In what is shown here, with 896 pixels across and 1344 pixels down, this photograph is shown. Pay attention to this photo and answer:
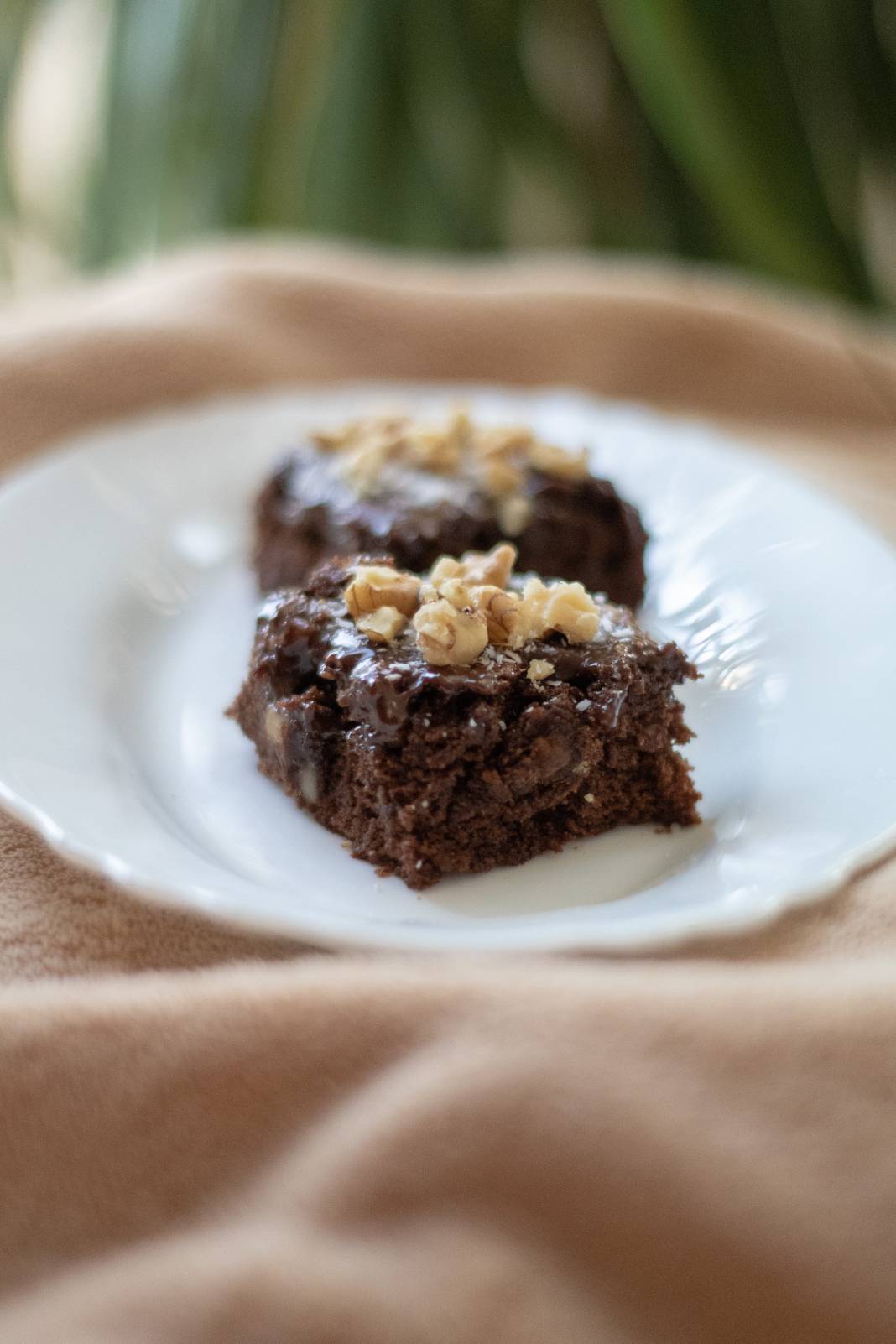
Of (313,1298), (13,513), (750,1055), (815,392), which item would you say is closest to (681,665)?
(750,1055)

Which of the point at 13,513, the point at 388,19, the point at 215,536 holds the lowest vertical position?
the point at 215,536

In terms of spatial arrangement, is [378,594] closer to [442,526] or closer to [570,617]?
[570,617]

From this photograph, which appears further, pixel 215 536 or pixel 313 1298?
pixel 215 536

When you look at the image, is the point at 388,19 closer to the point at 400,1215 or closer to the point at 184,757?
the point at 184,757

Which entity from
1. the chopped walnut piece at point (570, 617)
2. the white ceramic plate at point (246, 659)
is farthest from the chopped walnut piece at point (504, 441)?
the chopped walnut piece at point (570, 617)

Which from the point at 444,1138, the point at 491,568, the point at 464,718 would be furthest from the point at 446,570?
the point at 444,1138

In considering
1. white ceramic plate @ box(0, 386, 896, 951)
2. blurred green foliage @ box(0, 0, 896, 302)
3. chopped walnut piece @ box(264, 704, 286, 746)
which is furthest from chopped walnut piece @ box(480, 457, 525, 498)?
blurred green foliage @ box(0, 0, 896, 302)
